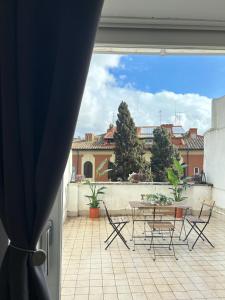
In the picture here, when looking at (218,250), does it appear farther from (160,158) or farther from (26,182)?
(26,182)

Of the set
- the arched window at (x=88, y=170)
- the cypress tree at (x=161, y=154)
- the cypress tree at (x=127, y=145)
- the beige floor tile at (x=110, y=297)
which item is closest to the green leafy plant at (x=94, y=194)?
the arched window at (x=88, y=170)

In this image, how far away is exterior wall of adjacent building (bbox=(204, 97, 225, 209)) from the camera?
19.3 feet

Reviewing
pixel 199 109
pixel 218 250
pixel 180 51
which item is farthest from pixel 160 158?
pixel 180 51

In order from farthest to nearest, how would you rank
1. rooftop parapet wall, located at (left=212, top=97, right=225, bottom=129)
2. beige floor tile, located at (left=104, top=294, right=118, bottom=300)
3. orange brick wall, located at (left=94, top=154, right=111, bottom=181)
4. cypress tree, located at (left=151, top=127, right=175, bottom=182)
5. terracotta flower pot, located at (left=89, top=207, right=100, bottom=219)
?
1. rooftop parapet wall, located at (left=212, top=97, right=225, bottom=129)
2. terracotta flower pot, located at (left=89, top=207, right=100, bottom=219)
3. orange brick wall, located at (left=94, top=154, right=111, bottom=181)
4. cypress tree, located at (left=151, top=127, right=175, bottom=182)
5. beige floor tile, located at (left=104, top=294, right=118, bottom=300)

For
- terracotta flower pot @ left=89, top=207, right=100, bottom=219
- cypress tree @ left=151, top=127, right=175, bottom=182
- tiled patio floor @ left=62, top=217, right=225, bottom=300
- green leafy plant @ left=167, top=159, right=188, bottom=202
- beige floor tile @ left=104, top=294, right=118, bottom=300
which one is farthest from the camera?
terracotta flower pot @ left=89, top=207, right=100, bottom=219

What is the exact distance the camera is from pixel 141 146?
19.2 feet

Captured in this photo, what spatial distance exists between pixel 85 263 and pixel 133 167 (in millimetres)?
3059

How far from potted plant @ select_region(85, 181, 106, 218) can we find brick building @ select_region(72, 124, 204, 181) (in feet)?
0.70

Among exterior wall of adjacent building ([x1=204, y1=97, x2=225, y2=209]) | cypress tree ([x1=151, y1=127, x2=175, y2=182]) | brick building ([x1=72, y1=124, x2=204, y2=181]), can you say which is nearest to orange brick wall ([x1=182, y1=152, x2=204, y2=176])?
brick building ([x1=72, y1=124, x2=204, y2=181])

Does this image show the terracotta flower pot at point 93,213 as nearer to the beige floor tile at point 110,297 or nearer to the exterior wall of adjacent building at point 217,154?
the exterior wall of adjacent building at point 217,154

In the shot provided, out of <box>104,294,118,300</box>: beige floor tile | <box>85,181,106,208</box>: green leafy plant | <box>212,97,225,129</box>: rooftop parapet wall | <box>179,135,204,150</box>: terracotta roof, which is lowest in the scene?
<box>104,294,118,300</box>: beige floor tile

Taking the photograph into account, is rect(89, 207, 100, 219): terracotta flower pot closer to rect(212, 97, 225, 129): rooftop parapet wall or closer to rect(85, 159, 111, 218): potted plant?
rect(85, 159, 111, 218): potted plant

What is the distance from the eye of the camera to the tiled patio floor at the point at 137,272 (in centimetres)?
262

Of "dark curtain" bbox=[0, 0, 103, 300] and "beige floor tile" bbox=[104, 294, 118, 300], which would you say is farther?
"beige floor tile" bbox=[104, 294, 118, 300]
